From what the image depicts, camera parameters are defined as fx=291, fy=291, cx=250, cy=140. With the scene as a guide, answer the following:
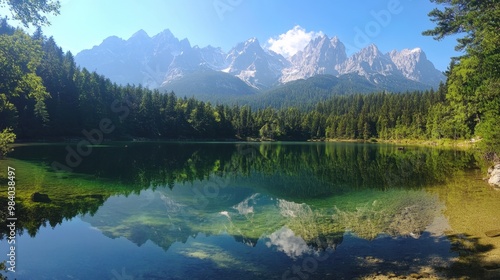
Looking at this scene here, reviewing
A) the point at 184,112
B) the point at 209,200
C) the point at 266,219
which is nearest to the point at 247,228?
the point at 266,219

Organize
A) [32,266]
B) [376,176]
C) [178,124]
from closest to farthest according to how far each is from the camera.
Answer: [32,266] < [376,176] < [178,124]

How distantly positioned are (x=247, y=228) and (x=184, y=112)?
438 ft

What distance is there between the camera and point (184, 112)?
146 metres

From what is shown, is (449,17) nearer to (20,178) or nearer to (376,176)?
(376,176)

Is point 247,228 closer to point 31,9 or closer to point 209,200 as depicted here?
point 209,200

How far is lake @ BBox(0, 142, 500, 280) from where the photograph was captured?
12539mm

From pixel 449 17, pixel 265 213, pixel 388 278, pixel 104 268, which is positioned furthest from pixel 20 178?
pixel 449 17

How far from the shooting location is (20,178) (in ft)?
92.9

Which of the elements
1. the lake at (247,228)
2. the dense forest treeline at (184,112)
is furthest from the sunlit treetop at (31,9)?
the lake at (247,228)

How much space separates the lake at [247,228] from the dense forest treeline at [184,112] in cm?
777

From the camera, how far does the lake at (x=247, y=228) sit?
41.1 ft

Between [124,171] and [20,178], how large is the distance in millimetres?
12318

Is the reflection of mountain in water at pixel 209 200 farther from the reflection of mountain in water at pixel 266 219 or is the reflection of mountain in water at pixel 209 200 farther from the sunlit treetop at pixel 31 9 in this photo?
the sunlit treetop at pixel 31 9

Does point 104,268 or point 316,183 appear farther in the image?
point 316,183
